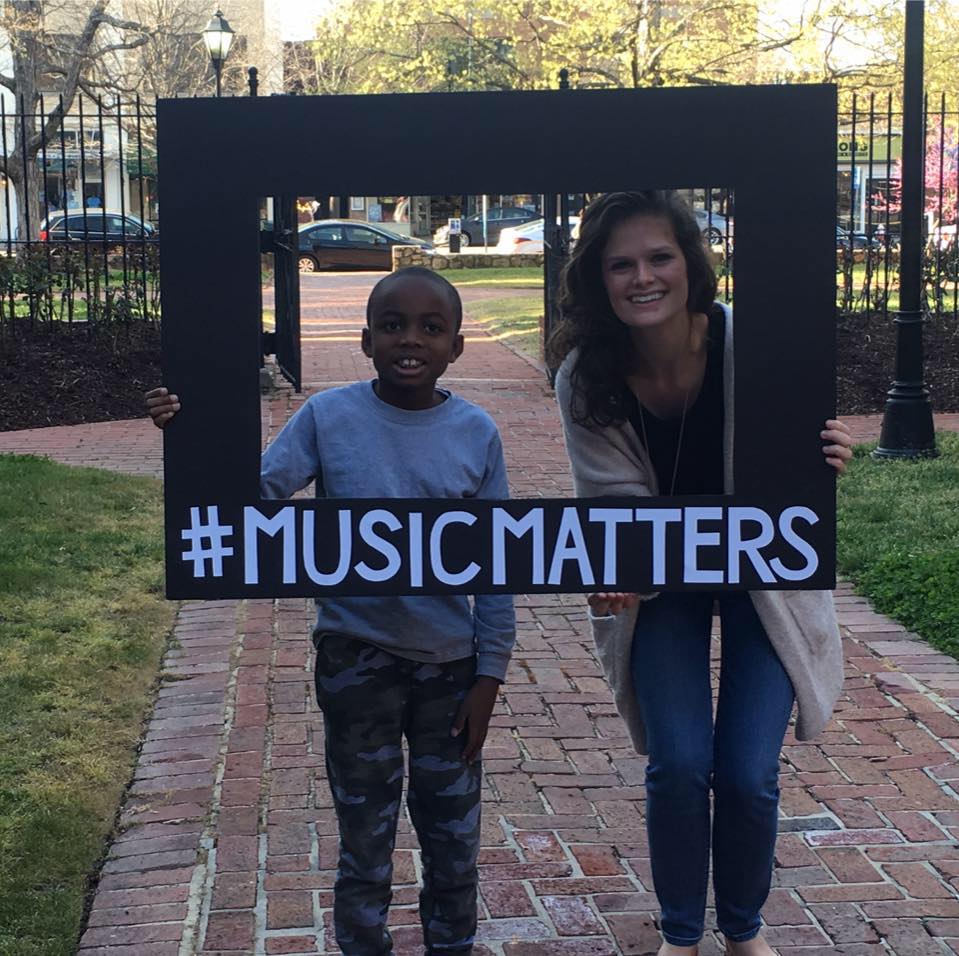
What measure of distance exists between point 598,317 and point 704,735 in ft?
2.87

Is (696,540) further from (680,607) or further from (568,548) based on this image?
(680,607)

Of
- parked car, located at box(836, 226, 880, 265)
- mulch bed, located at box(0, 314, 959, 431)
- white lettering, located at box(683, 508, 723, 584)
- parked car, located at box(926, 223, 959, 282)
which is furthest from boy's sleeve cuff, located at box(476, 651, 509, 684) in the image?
parked car, located at box(926, 223, 959, 282)

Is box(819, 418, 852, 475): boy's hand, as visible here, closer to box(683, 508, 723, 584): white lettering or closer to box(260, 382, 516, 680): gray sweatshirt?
box(683, 508, 723, 584): white lettering

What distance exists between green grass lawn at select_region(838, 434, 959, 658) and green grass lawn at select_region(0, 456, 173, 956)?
3.16m

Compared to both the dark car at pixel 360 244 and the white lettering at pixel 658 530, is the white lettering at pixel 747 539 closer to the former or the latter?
the white lettering at pixel 658 530

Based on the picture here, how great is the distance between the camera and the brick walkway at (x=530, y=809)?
3531 mm

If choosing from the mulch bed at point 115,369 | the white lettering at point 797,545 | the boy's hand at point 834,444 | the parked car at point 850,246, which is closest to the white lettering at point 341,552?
the white lettering at point 797,545

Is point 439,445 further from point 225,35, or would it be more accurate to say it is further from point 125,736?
point 225,35

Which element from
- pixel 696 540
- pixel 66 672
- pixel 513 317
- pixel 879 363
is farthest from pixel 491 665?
pixel 513 317

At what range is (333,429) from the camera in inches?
112

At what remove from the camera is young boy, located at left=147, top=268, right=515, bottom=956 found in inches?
109

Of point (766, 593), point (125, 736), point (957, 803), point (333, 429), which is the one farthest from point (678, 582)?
point (125, 736)

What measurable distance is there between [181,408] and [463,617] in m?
0.71

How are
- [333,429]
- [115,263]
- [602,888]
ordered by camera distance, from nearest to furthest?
[333,429] → [602,888] → [115,263]
